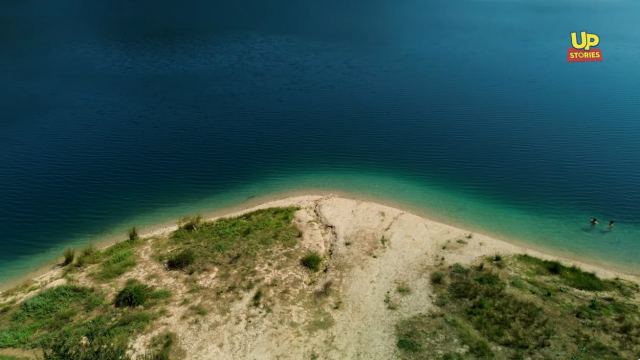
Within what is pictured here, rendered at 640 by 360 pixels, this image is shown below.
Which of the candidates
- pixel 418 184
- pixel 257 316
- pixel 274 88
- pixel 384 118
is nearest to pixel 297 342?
pixel 257 316

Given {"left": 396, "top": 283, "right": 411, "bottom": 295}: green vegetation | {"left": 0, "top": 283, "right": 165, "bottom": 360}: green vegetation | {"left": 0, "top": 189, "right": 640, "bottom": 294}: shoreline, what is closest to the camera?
{"left": 0, "top": 283, "right": 165, "bottom": 360}: green vegetation

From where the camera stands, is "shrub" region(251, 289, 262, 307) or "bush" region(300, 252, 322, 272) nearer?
"shrub" region(251, 289, 262, 307)

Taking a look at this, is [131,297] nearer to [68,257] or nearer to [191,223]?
[68,257]

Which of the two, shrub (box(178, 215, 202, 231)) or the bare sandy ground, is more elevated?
shrub (box(178, 215, 202, 231))

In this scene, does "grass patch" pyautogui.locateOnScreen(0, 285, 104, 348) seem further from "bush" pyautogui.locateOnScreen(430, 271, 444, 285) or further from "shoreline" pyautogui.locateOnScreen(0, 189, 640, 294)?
"bush" pyautogui.locateOnScreen(430, 271, 444, 285)

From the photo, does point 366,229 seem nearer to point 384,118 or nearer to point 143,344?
point 143,344

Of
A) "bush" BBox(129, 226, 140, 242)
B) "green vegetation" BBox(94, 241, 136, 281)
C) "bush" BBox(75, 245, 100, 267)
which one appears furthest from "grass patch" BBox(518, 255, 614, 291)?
"bush" BBox(75, 245, 100, 267)

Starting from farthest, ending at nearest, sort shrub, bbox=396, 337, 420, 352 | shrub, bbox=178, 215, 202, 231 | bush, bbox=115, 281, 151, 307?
shrub, bbox=178, 215, 202, 231, bush, bbox=115, 281, 151, 307, shrub, bbox=396, 337, 420, 352

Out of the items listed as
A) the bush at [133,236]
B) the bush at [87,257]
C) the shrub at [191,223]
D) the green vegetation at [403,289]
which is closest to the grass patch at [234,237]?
the shrub at [191,223]
